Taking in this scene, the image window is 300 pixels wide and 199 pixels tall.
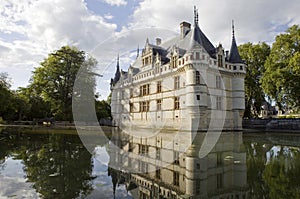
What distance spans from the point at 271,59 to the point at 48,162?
1218 inches

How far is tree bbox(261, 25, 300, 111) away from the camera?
29.0m

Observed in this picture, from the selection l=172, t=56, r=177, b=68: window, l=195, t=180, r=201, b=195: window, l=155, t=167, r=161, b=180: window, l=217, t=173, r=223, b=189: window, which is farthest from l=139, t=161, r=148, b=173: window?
l=172, t=56, r=177, b=68: window

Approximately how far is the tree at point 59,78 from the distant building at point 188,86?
27.9ft

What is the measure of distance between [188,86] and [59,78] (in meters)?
20.7

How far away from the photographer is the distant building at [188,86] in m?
23.7

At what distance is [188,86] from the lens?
23.8 meters

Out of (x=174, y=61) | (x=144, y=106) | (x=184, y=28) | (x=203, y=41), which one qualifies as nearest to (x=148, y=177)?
(x=174, y=61)

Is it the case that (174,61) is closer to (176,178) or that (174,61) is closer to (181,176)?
(181,176)

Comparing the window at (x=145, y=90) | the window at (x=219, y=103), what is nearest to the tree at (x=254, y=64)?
the window at (x=219, y=103)

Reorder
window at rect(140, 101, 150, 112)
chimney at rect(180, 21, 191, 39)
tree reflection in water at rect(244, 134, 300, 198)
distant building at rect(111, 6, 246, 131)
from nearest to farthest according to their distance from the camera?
tree reflection in water at rect(244, 134, 300, 198), distant building at rect(111, 6, 246, 131), chimney at rect(180, 21, 191, 39), window at rect(140, 101, 150, 112)

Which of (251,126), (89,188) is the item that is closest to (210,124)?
(251,126)

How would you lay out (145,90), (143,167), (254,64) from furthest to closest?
1. (254,64)
2. (145,90)
3. (143,167)

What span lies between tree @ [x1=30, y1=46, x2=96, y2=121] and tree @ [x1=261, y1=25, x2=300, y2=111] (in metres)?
25.0

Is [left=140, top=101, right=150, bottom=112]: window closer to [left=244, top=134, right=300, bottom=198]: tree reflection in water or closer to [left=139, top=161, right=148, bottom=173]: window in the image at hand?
[left=244, top=134, right=300, bottom=198]: tree reflection in water
